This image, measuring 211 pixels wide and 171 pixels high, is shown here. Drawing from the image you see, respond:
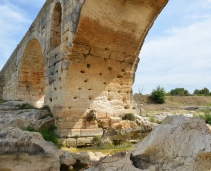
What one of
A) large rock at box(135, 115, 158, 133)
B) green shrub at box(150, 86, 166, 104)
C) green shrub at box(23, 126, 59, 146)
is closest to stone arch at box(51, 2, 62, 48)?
green shrub at box(23, 126, 59, 146)

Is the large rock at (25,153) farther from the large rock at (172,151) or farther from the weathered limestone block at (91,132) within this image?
the weathered limestone block at (91,132)

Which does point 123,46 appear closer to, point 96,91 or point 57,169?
point 96,91

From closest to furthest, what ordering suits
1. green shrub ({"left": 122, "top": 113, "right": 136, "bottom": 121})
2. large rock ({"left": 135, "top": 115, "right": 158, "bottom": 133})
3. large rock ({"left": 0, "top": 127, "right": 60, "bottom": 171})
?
large rock ({"left": 0, "top": 127, "right": 60, "bottom": 171})
large rock ({"left": 135, "top": 115, "right": 158, "bottom": 133})
green shrub ({"left": 122, "top": 113, "right": 136, "bottom": 121})

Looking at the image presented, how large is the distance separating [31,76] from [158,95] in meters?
11.2

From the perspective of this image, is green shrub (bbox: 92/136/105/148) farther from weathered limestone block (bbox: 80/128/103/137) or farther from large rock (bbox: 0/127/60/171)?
large rock (bbox: 0/127/60/171)

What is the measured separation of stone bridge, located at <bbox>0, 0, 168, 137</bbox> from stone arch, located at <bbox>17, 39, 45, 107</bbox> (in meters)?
4.52

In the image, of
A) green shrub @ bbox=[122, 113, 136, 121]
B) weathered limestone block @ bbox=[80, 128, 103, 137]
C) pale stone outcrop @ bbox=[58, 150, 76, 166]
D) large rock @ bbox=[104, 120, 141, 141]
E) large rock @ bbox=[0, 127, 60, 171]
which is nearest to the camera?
large rock @ bbox=[0, 127, 60, 171]

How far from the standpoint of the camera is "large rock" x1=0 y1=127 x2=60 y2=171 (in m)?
2.79

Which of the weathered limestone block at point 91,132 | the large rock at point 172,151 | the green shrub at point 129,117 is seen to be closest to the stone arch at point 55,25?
the weathered limestone block at point 91,132

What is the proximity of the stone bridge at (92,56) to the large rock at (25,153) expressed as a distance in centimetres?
245

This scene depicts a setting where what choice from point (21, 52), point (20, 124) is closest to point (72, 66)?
point (20, 124)

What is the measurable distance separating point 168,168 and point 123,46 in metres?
4.81

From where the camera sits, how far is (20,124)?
18.7 feet

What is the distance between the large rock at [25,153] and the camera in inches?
110
